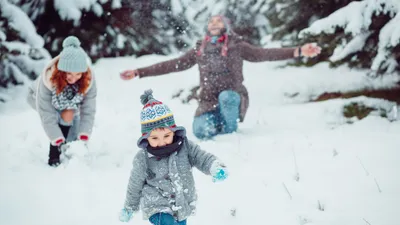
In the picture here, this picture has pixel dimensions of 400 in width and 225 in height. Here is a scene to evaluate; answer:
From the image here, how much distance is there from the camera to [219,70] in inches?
216

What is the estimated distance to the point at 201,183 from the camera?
395cm

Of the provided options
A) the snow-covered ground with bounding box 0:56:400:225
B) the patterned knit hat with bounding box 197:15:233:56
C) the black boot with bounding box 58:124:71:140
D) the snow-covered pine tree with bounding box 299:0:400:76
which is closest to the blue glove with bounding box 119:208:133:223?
the snow-covered ground with bounding box 0:56:400:225

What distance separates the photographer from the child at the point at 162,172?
2760mm

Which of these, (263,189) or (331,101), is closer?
(263,189)

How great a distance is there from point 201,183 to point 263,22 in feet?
19.7

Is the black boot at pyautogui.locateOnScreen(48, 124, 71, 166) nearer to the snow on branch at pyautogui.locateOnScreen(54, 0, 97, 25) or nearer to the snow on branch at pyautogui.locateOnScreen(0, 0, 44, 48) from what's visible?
the snow on branch at pyautogui.locateOnScreen(0, 0, 44, 48)

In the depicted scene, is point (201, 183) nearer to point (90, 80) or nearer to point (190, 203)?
point (190, 203)

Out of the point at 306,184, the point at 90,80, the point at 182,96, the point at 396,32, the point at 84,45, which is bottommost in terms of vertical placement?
the point at 182,96

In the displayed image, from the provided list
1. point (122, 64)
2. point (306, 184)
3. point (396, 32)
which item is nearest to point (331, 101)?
point (396, 32)

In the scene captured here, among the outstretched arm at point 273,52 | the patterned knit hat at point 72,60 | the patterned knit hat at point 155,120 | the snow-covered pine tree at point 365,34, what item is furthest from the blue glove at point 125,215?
the snow-covered pine tree at point 365,34

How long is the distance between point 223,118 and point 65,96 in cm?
232

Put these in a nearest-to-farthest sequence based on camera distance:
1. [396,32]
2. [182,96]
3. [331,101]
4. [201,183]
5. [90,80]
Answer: [201,183], [396,32], [90,80], [331,101], [182,96]

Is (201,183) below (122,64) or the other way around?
the other way around

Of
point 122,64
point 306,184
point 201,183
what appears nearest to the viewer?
point 306,184
